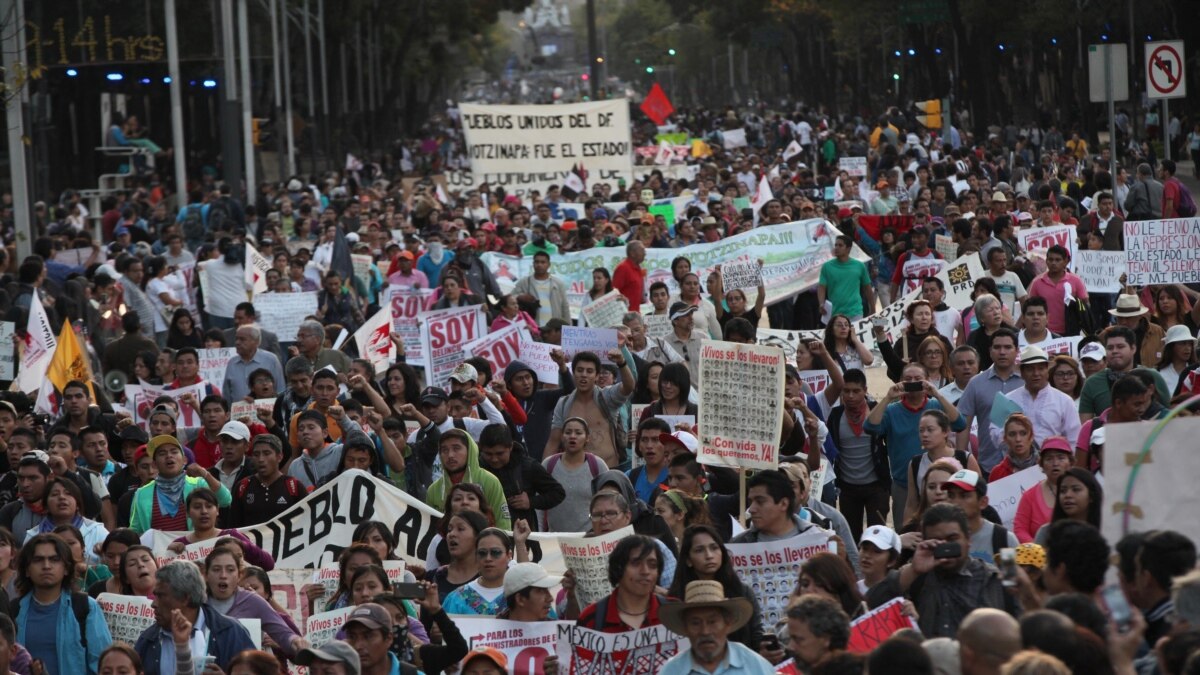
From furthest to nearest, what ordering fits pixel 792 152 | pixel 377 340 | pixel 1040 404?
pixel 792 152
pixel 377 340
pixel 1040 404

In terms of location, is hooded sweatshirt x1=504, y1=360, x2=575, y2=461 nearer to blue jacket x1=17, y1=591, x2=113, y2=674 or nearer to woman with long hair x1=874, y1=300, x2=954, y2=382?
woman with long hair x1=874, y1=300, x2=954, y2=382

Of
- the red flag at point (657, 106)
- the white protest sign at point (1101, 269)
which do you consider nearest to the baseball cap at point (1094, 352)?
the white protest sign at point (1101, 269)

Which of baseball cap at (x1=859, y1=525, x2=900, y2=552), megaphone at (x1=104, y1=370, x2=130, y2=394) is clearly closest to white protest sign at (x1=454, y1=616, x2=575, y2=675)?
baseball cap at (x1=859, y1=525, x2=900, y2=552)

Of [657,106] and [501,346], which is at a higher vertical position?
[657,106]

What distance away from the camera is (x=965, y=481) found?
820cm

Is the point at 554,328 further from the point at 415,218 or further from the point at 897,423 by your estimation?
the point at 415,218

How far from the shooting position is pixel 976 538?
8.21 meters

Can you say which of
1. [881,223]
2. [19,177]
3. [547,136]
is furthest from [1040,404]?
[547,136]

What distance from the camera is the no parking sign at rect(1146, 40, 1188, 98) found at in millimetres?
20250

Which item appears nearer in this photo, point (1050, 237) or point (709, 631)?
point (709, 631)

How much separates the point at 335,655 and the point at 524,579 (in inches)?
45.8

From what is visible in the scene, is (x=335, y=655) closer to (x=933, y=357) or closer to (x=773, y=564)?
(x=773, y=564)

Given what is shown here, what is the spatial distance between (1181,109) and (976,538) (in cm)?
3994

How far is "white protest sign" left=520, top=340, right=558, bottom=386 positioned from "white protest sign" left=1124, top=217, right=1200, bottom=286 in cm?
423
